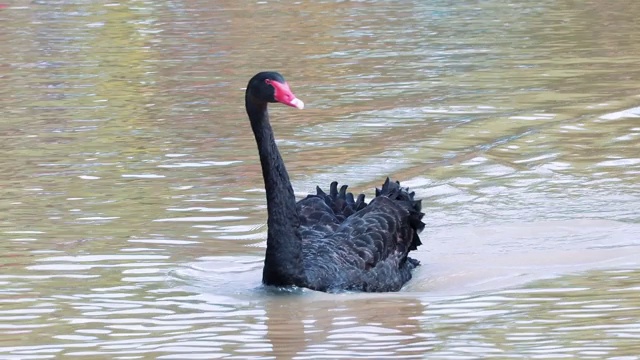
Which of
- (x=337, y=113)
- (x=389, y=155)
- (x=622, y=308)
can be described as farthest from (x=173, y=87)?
(x=622, y=308)

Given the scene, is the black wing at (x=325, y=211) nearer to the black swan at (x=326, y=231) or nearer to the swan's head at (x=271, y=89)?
the black swan at (x=326, y=231)

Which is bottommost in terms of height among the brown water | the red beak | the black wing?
the brown water

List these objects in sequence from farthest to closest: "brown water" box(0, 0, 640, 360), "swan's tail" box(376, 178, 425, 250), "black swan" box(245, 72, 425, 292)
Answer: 1. "swan's tail" box(376, 178, 425, 250)
2. "black swan" box(245, 72, 425, 292)
3. "brown water" box(0, 0, 640, 360)

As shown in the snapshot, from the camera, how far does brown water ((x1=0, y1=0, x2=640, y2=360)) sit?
24.4 ft

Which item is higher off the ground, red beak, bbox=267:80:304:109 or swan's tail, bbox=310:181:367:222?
red beak, bbox=267:80:304:109

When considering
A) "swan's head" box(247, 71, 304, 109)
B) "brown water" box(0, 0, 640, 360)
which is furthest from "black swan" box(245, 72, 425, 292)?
"brown water" box(0, 0, 640, 360)

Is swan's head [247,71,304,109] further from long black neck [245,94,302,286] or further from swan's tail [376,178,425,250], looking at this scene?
swan's tail [376,178,425,250]

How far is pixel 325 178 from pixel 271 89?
359 cm

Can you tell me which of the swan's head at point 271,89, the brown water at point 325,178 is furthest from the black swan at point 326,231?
the brown water at point 325,178

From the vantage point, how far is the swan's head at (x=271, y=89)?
7910 mm

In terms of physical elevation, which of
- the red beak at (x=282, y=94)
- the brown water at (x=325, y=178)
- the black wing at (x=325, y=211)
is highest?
the red beak at (x=282, y=94)

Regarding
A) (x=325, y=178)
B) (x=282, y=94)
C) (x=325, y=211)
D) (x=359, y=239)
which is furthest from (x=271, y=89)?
(x=325, y=178)

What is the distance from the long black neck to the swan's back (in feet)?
0.36

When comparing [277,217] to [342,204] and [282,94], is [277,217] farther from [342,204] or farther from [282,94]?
[342,204]
